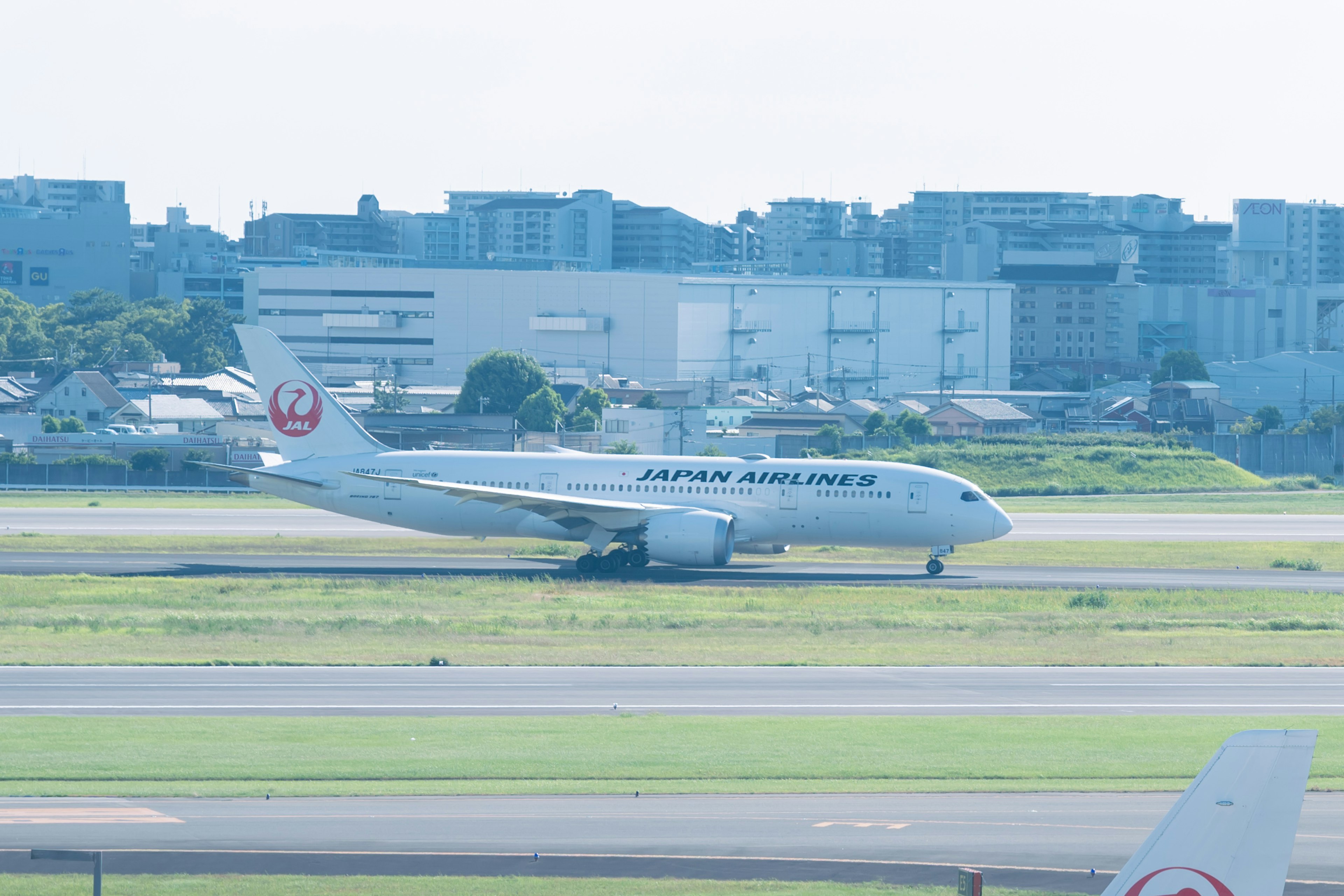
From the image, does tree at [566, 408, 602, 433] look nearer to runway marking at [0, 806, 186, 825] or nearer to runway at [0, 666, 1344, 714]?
runway at [0, 666, 1344, 714]

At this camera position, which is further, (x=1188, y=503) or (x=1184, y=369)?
(x=1184, y=369)

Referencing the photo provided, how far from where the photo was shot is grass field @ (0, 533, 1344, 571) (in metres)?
57.2

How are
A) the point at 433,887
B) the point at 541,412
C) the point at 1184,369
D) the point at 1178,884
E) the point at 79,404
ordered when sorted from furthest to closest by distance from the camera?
the point at 1184,369 < the point at 79,404 < the point at 541,412 < the point at 433,887 < the point at 1178,884

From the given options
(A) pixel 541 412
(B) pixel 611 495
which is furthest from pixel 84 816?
(A) pixel 541 412

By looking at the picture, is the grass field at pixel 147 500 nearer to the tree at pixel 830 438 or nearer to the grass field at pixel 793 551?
the grass field at pixel 793 551

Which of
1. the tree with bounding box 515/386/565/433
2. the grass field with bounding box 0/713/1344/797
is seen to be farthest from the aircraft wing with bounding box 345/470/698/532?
the tree with bounding box 515/386/565/433

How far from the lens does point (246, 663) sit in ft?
114

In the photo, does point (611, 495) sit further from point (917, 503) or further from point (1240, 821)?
point (1240, 821)

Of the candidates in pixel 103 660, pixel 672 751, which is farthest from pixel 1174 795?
pixel 103 660

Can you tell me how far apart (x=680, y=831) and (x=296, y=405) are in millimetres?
37460

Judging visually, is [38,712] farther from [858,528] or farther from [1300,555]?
[1300,555]

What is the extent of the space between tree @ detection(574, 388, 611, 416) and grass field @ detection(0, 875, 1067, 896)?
11418 centimetres

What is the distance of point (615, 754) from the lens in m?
25.2

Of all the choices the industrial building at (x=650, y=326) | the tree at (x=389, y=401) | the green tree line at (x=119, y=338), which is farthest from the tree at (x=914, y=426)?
the green tree line at (x=119, y=338)
